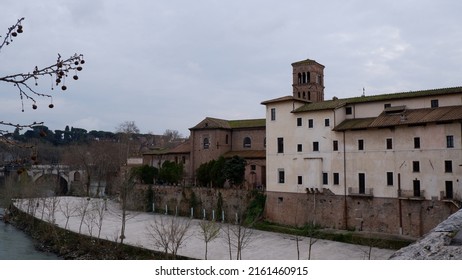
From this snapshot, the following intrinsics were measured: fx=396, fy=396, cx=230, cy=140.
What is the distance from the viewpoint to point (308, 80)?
3575cm

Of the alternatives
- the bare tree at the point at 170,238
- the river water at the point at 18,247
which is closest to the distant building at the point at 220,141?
the bare tree at the point at 170,238

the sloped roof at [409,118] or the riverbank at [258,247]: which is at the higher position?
the sloped roof at [409,118]

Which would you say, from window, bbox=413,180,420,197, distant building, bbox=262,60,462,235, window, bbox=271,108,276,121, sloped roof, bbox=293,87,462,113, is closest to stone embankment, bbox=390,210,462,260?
distant building, bbox=262,60,462,235

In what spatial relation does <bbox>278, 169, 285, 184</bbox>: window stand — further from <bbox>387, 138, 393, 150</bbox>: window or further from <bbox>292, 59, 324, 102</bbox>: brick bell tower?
<bbox>292, 59, 324, 102</bbox>: brick bell tower

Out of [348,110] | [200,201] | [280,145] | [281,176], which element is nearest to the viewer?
[348,110]

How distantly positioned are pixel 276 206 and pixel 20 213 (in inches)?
820

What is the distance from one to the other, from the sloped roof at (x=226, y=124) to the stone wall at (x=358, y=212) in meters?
10.7

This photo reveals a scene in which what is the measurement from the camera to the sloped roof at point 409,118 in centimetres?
2002

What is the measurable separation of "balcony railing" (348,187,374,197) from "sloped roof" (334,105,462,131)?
354cm

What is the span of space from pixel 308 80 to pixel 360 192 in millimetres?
15366

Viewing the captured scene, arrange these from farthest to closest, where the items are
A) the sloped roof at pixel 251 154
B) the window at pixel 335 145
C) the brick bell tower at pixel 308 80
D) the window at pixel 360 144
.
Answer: the brick bell tower at pixel 308 80, the sloped roof at pixel 251 154, the window at pixel 335 145, the window at pixel 360 144

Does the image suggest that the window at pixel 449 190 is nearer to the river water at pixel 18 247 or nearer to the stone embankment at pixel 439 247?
the stone embankment at pixel 439 247

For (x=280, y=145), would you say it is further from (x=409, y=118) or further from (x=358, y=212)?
(x=409, y=118)

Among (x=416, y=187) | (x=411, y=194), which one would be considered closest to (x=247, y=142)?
(x=411, y=194)
